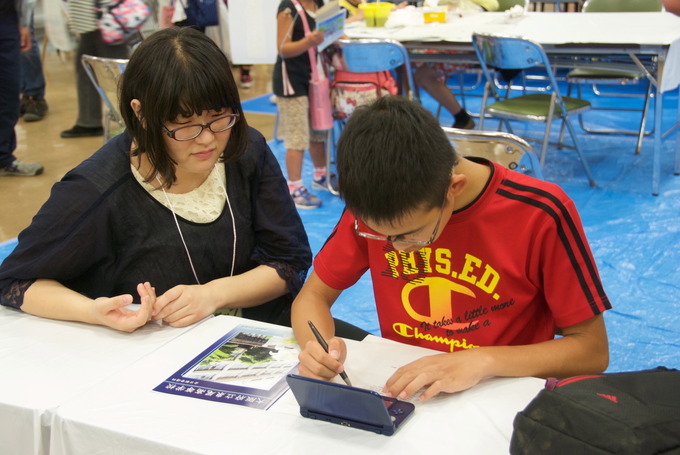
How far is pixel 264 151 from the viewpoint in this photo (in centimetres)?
166

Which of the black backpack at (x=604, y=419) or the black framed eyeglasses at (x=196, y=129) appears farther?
the black framed eyeglasses at (x=196, y=129)

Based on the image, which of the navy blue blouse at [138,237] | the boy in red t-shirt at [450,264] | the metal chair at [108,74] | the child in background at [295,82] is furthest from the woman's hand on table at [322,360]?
the child in background at [295,82]

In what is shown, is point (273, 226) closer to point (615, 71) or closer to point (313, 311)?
point (313, 311)

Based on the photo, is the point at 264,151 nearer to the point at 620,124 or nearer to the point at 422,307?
the point at 422,307

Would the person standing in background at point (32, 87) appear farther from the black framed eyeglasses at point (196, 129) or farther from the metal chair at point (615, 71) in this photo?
the black framed eyeglasses at point (196, 129)

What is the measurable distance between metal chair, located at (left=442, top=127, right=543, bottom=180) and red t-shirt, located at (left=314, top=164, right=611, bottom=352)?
84 centimetres

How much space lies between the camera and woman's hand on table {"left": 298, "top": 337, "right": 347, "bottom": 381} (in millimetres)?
1138

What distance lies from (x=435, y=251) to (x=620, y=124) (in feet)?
14.0

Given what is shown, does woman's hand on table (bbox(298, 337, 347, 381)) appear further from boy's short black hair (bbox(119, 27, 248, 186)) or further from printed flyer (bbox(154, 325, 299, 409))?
boy's short black hair (bbox(119, 27, 248, 186))

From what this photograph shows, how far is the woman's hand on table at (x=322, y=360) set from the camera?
114cm

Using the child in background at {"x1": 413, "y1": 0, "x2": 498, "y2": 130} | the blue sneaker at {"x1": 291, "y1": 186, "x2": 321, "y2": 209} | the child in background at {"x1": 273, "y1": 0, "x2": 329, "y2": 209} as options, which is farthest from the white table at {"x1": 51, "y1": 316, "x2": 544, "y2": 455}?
the child in background at {"x1": 413, "y1": 0, "x2": 498, "y2": 130}

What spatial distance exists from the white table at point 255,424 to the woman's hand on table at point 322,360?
4cm

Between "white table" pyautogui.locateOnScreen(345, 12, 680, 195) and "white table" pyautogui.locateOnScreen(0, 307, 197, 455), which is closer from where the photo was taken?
"white table" pyautogui.locateOnScreen(0, 307, 197, 455)

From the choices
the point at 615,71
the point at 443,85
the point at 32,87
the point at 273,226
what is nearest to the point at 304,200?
the point at 443,85
